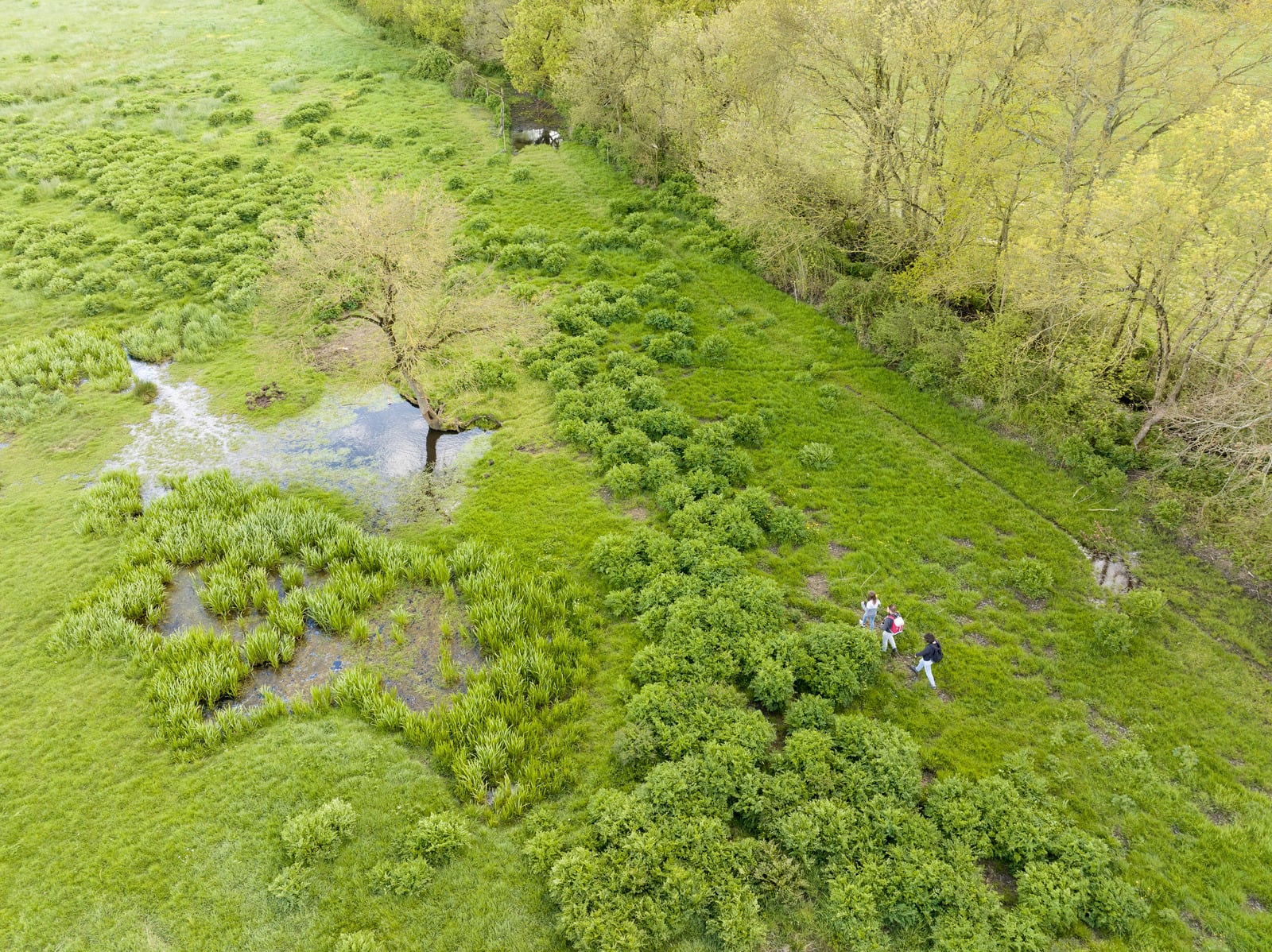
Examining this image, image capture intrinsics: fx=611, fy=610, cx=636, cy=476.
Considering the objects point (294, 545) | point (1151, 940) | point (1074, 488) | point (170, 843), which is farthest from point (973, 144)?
point (170, 843)

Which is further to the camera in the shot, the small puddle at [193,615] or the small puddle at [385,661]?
the small puddle at [193,615]

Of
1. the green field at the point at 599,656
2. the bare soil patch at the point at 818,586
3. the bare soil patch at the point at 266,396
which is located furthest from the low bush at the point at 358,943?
the bare soil patch at the point at 266,396

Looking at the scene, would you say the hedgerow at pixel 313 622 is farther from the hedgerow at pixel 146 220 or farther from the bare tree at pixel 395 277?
the hedgerow at pixel 146 220

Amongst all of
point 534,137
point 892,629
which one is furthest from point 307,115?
point 892,629

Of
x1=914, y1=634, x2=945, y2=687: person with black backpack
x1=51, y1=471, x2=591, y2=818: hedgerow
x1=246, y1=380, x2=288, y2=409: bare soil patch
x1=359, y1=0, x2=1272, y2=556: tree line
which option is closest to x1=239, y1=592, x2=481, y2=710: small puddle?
x1=51, y1=471, x2=591, y2=818: hedgerow

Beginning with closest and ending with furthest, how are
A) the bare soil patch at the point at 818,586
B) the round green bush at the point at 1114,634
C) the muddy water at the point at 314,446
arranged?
1. the round green bush at the point at 1114,634
2. the bare soil patch at the point at 818,586
3. the muddy water at the point at 314,446

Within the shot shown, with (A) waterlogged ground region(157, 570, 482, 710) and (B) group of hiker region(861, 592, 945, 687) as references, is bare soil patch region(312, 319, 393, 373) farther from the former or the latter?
(B) group of hiker region(861, 592, 945, 687)

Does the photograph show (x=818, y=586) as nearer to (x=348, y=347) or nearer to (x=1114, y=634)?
(x=1114, y=634)

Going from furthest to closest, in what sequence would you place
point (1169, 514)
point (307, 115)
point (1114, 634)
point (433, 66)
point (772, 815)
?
1. point (433, 66)
2. point (307, 115)
3. point (1169, 514)
4. point (1114, 634)
5. point (772, 815)
